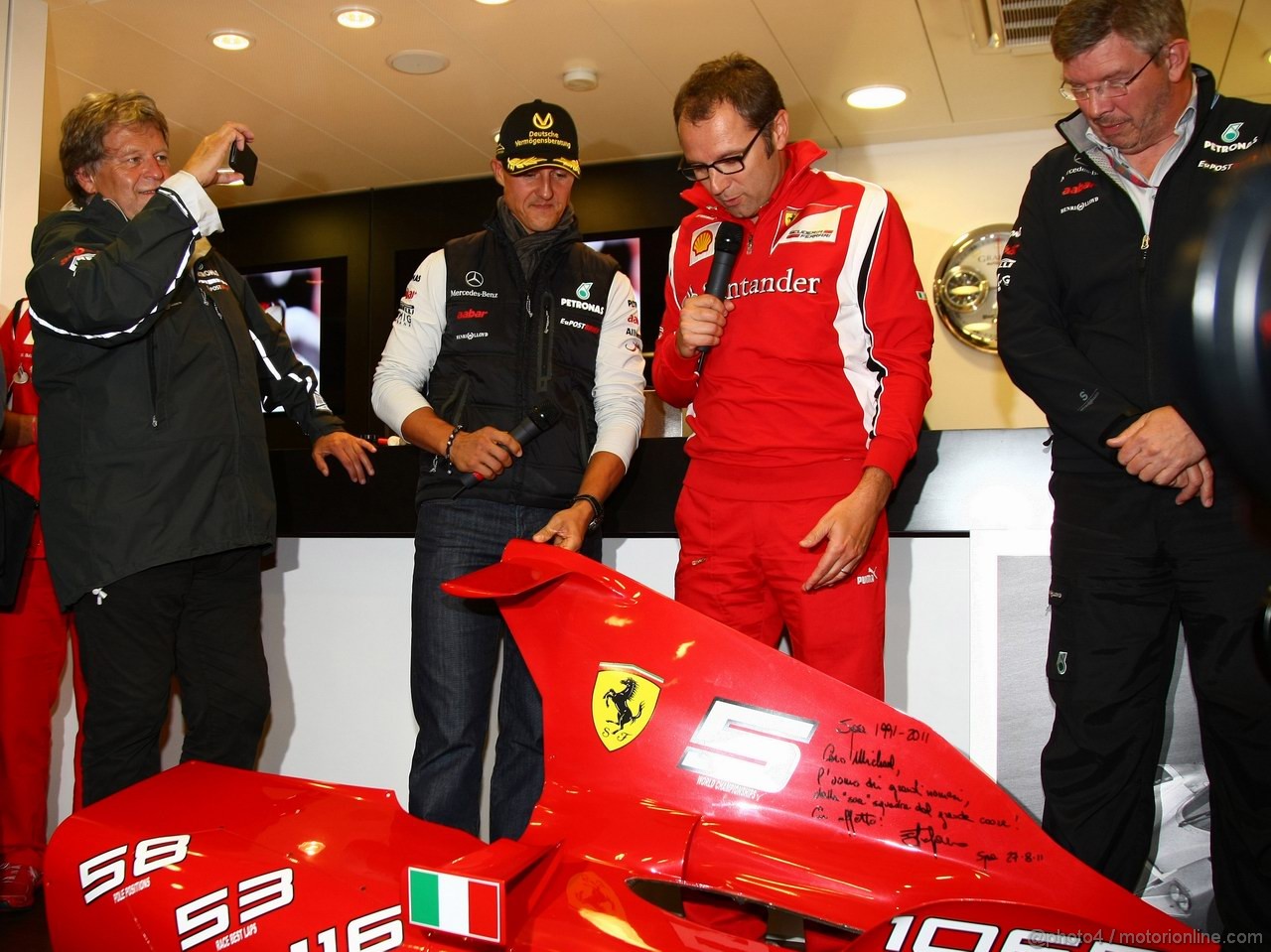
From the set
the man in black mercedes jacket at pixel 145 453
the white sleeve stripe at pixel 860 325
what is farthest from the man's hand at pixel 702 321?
the man in black mercedes jacket at pixel 145 453

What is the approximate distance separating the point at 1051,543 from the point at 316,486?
1.69 m

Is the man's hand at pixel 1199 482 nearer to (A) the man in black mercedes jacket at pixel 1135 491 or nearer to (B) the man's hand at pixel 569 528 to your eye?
(A) the man in black mercedes jacket at pixel 1135 491

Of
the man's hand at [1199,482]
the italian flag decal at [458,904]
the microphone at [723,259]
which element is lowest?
the italian flag decal at [458,904]

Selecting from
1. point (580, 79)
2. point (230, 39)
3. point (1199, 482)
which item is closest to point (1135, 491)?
point (1199, 482)

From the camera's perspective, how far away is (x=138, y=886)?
1472mm

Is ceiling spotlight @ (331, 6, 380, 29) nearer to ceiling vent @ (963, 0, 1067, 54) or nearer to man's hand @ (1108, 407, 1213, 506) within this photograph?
ceiling vent @ (963, 0, 1067, 54)

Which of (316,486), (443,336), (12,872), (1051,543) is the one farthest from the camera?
(316,486)

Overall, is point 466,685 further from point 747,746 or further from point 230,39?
point 230,39

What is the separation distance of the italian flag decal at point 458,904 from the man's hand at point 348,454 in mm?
1458

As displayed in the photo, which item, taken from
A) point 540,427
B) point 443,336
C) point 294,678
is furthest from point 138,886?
point 294,678

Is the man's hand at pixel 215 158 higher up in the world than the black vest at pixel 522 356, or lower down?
higher up

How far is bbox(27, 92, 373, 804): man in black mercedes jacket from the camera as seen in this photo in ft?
6.67

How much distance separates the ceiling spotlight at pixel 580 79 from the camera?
4.84m

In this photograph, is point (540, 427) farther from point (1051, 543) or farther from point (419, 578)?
point (1051, 543)
